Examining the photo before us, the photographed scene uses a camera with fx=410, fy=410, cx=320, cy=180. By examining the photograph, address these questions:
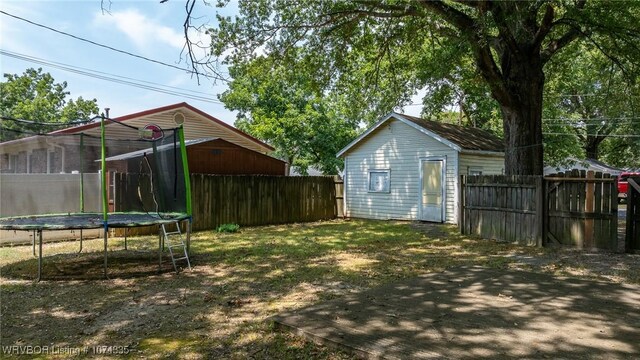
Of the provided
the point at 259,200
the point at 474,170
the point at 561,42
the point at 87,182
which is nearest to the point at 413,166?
the point at 474,170

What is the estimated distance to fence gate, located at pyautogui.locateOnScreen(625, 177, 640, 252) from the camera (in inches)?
301

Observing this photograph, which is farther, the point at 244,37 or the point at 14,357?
the point at 244,37

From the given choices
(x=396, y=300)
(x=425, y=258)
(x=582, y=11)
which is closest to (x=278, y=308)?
(x=396, y=300)

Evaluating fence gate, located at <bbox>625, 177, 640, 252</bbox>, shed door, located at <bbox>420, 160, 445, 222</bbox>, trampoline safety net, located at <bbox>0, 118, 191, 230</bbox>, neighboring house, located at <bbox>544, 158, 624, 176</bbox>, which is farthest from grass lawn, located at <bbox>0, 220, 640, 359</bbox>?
neighboring house, located at <bbox>544, 158, 624, 176</bbox>

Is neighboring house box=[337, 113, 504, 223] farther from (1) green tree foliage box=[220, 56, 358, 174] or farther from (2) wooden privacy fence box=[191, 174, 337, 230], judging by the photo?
(1) green tree foliage box=[220, 56, 358, 174]

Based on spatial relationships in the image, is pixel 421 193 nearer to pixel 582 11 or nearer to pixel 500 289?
pixel 582 11

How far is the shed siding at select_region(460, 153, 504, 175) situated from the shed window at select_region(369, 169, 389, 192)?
294cm

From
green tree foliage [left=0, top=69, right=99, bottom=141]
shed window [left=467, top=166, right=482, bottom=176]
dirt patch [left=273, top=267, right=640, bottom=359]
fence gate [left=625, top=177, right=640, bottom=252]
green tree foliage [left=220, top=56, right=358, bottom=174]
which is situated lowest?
dirt patch [left=273, top=267, right=640, bottom=359]

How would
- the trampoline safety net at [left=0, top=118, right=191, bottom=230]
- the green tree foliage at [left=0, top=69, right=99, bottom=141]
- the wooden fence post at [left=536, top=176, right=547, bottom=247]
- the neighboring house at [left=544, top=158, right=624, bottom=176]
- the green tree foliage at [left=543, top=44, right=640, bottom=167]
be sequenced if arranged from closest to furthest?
the trampoline safety net at [left=0, top=118, right=191, bottom=230] → the wooden fence post at [left=536, top=176, right=547, bottom=247] → the green tree foliage at [left=543, top=44, right=640, bottom=167] → the neighboring house at [left=544, top=158, right=624, bottom=176] → the green tree foliage at [left=0, top=69, right=99, bottom=141]

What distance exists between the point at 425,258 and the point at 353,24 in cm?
715

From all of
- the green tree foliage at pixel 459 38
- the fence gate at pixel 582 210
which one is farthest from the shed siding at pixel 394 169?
the fence gate at pixel 582 210

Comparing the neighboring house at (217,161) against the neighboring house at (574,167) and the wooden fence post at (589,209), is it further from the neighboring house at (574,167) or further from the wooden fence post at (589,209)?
the neighboring house at (574,167)

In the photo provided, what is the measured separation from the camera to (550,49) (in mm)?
10633

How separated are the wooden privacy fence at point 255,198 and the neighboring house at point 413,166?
47.2 inches
